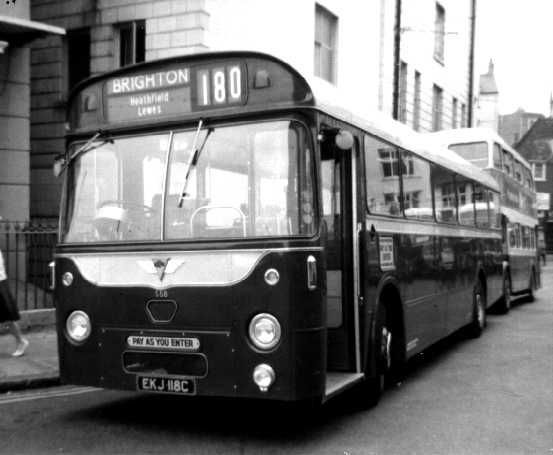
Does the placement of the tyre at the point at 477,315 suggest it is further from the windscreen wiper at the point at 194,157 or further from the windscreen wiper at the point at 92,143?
the windscreen wiper at the point at 92,143

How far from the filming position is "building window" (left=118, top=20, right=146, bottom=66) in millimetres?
16078

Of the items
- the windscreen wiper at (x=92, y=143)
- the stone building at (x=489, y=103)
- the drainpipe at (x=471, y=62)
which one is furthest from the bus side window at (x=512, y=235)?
the stone building at (x=489, y=103)

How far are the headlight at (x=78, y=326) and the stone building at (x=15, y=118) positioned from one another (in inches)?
309

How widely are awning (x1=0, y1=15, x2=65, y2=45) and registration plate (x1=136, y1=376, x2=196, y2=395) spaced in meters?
8.66

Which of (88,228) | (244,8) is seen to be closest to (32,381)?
(88,228)

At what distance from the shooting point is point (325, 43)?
19.8m

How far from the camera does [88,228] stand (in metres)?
6.42

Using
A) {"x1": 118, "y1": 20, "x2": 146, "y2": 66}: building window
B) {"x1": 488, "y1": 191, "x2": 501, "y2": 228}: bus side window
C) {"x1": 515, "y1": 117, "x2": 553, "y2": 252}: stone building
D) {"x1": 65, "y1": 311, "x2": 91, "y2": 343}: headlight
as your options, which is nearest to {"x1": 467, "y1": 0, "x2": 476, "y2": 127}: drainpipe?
{"x1": 488, "y1": 191, "x2": 501, "y2": 228}: bus side window

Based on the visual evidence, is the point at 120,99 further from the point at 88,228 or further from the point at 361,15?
the point at 361,15

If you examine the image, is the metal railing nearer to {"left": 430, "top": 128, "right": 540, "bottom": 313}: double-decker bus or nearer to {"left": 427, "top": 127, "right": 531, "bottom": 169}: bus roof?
{"left": 430, "top": 128, "right": 540, "bottom": 313}: double-decker bus

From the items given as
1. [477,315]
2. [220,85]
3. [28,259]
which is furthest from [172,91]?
[477,315]

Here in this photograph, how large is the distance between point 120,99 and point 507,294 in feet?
39.6

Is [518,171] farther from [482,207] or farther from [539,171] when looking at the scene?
[539,171]

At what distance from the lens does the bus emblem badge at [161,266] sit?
592 cm
